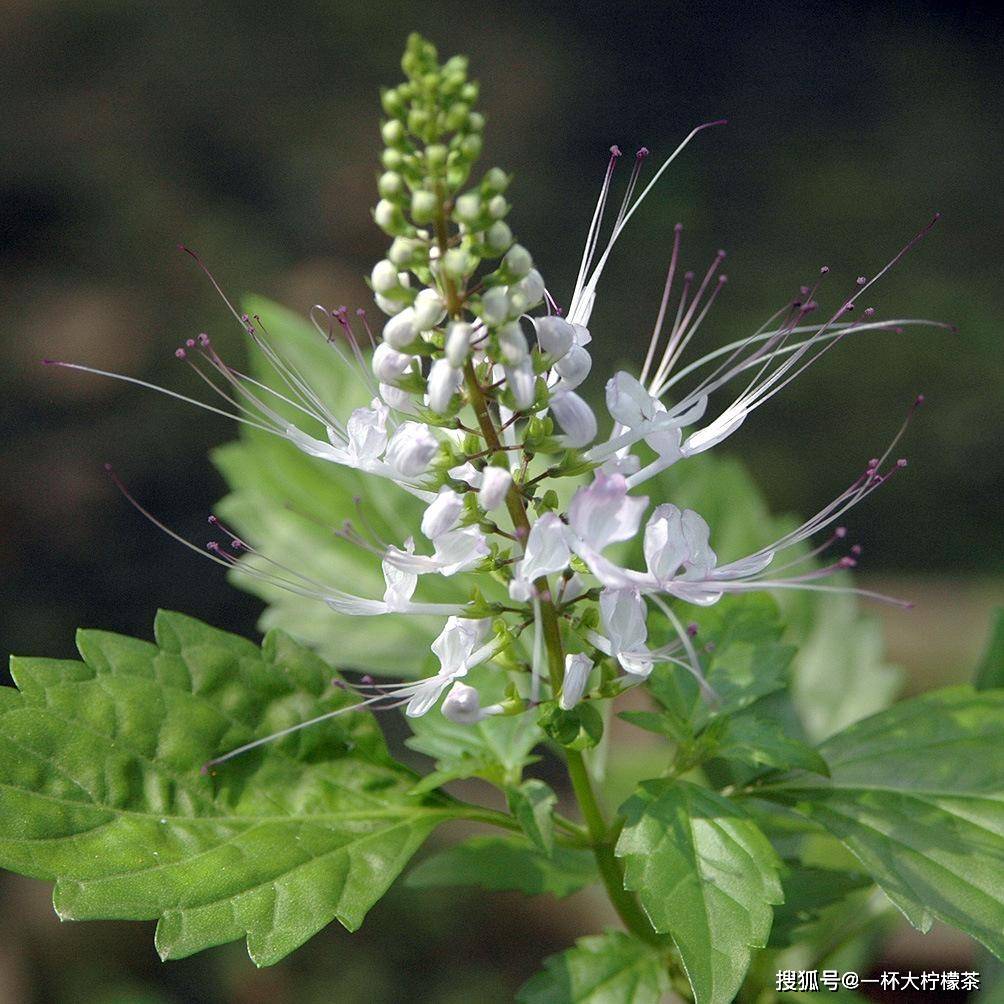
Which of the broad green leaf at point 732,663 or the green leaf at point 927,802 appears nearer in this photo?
the green leaf at point 927,802

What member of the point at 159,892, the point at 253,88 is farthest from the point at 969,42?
the point at 159,892

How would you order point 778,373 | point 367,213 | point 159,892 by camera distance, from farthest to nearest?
1. point 367,213
2. point 778,373
3. point 159,892

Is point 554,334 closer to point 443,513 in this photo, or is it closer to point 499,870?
point 443,513

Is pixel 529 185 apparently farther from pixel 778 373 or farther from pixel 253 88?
pixel 778 373

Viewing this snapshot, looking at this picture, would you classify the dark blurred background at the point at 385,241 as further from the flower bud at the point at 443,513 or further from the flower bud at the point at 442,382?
the flower bud at the point at 442,382

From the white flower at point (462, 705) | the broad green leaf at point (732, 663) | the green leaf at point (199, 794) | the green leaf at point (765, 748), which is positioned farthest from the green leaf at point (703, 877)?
the green leaf at point (199, 794)
